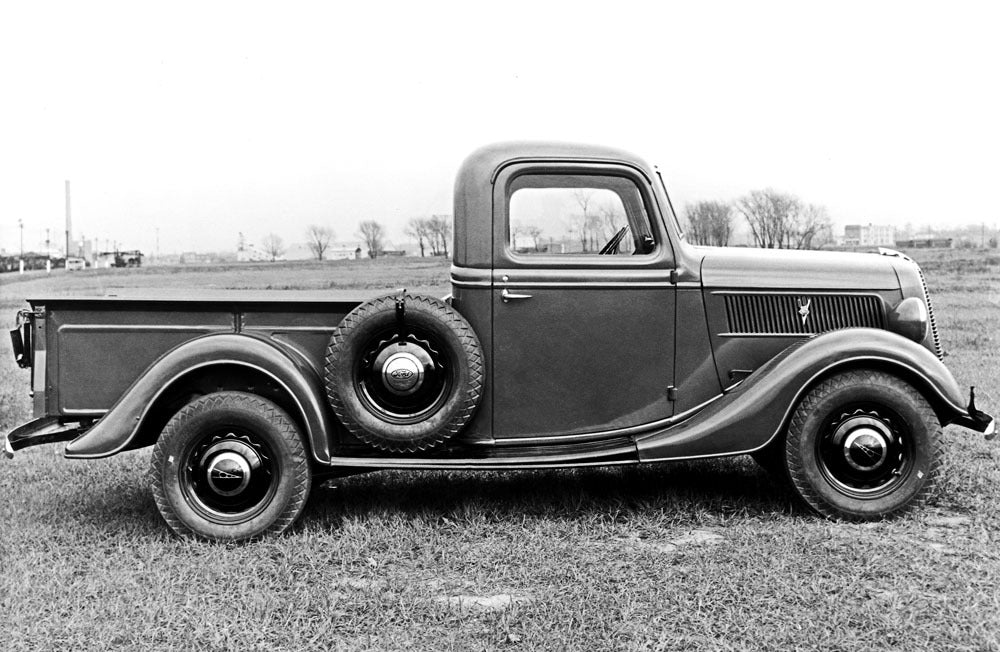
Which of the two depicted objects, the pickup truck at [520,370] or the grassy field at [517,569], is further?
the pickup truck at [520,370]

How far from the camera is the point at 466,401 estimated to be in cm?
420

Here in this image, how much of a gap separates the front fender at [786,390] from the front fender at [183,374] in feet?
5.72

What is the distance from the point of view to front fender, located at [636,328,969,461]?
432 cm

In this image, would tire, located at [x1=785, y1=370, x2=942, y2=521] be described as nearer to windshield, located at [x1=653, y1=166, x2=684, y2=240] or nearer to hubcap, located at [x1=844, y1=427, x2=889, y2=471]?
hubcap, located at [x1=844, y1=427, x2=889, y2=471]

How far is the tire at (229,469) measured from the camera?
414 centimetres

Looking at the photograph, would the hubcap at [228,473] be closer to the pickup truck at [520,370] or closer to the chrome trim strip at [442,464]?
the pickup truck at [520,370]

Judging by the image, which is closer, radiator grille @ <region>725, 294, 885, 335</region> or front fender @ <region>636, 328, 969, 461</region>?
front fender @ <region>636, 328, 969, 461</region>

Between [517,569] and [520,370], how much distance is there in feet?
3.66

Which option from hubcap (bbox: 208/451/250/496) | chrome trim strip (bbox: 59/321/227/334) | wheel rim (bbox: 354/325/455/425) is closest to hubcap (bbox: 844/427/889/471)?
wheel rim (bbox: 354/325/455/425)

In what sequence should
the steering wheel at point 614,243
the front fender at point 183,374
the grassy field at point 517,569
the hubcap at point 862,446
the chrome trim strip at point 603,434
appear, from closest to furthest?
1. the grassy field at point 517,569
2. the front fender at point 183,374
3. the hubcap at point 862,446
4. the chrome trim strip at point 603,434
5. the steering wheel at point 614,243

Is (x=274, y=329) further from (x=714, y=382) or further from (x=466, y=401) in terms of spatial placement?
(x=714, y=382)

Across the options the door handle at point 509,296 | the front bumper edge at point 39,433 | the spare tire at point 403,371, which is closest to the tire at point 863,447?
the door handle at point 509,296

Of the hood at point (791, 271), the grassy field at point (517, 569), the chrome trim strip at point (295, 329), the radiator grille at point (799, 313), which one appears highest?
the hood at point (791, 271)

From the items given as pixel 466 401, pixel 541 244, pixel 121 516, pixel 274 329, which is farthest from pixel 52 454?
pixel 541 244
